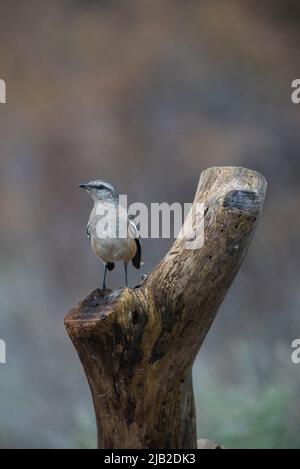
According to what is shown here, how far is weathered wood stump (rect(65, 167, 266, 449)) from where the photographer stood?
A: 2.22 metres

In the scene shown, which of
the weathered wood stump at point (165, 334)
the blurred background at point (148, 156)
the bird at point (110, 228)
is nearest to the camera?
the weathered wood stump at point (165, 334)

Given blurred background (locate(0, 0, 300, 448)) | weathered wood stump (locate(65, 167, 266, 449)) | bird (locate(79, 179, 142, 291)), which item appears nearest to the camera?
weathered wood stump (locate(65, 167, 266, 449))

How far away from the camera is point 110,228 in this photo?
102 inches

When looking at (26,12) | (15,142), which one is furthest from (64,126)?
(26,12)

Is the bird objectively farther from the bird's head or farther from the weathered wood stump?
the weathered wood stump

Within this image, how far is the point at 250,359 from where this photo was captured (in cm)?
393

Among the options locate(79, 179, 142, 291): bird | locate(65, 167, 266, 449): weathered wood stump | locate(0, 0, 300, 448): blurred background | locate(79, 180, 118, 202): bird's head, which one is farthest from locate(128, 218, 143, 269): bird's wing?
locate(0, 0, 300, 448): blurred background

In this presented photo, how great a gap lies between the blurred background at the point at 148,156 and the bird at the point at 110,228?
1.28m

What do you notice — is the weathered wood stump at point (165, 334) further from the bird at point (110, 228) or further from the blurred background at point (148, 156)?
the blurred background at point (148, 156)

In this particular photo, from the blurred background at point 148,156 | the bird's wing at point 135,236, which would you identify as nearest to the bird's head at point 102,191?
the bird's wing at point 135,236

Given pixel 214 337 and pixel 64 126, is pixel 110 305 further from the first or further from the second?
pixel 64 126

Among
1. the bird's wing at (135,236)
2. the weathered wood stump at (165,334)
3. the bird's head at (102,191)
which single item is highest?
the bird's head at (102,191)

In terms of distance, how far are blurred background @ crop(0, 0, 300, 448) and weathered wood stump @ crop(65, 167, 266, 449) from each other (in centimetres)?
153

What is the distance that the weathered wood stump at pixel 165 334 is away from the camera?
7.30 ft
